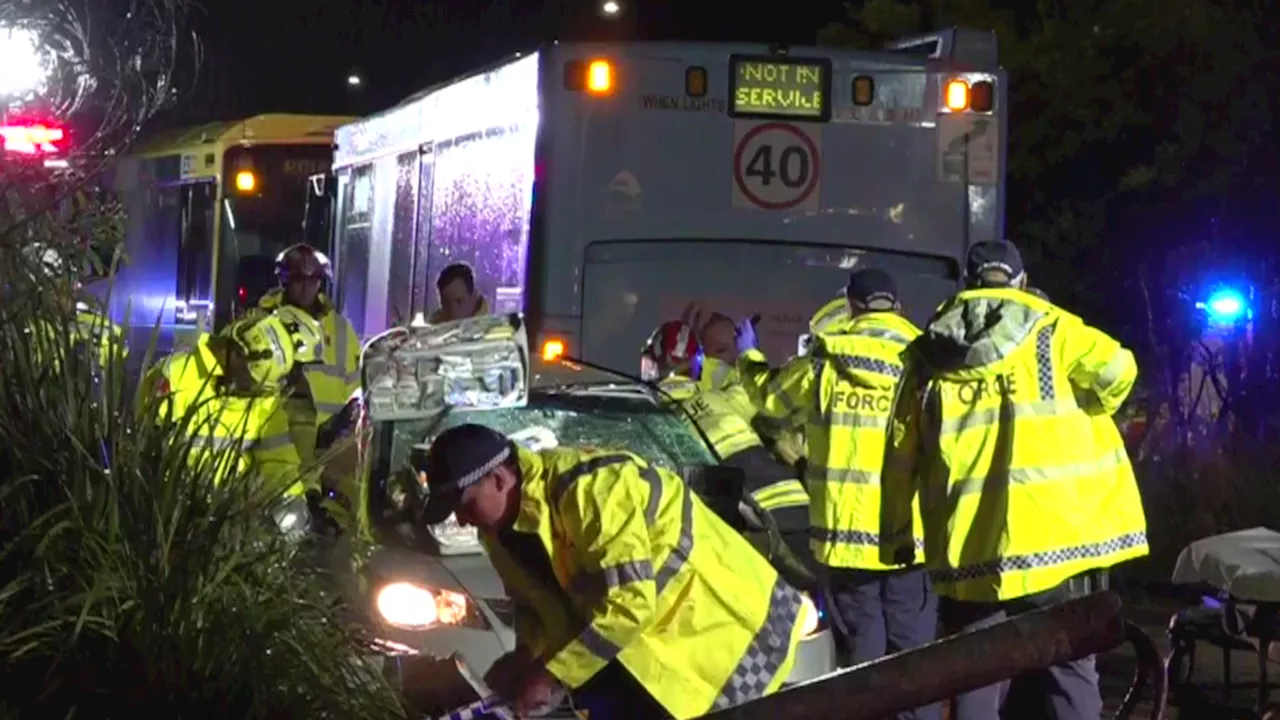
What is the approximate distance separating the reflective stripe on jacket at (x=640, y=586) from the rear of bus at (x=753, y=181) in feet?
18.8

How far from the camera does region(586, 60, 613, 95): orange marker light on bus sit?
11.0 metres

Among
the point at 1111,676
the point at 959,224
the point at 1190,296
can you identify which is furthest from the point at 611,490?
the point at 1190,296

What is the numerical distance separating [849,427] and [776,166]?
3.58 meters

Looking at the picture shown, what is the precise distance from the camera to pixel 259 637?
16.0 ft

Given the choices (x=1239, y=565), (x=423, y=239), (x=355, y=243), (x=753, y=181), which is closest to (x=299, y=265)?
(x=753, y=181)

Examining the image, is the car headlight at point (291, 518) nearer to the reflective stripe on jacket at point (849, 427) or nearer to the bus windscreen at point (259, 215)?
the reflective stripe on jacket at point (849, 427)

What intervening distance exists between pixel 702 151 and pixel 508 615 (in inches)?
188

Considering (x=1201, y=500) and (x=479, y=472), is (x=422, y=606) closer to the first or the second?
(x=479, y=472)

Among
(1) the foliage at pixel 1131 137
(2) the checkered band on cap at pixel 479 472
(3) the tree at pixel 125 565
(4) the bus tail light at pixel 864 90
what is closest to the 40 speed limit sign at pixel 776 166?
(4) the bus tail light at pixel 864 90

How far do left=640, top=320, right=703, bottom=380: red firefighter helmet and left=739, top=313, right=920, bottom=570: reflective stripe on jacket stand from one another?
120 centimetres

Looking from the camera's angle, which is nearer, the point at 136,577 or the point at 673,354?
the point at 136,577

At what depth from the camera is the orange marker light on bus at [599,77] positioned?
1095 centimetres

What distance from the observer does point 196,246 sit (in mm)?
16859

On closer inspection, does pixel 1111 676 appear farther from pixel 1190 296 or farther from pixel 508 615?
pixel 1190 296
